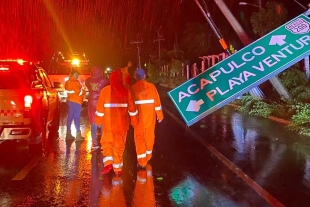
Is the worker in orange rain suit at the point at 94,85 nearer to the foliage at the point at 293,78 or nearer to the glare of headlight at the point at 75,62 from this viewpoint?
the foliage at the point at 293,78

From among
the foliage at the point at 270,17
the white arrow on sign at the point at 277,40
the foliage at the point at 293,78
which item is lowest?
the foliage at the point at 293,78

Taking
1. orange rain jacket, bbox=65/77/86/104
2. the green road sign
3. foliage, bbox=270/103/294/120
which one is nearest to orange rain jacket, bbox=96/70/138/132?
the green road sign

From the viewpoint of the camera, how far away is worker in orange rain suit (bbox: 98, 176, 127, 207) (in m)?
5.86

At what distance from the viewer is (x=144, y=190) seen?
255 inches

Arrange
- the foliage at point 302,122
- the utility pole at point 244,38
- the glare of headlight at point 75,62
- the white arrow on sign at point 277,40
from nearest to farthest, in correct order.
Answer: the white arrow on sign at point 277,40 < the foliage at point 302,122 < the utility pole at point 244,38 < the glare of headlight at point 75,62

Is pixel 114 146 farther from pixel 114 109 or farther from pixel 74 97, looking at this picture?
pixel 74 97

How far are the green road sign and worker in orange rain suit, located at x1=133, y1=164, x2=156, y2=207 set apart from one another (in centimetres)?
252

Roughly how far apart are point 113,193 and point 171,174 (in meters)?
1.44

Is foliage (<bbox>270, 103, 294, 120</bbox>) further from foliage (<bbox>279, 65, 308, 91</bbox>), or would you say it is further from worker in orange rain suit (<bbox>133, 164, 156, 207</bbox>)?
worker in orange rain suit (<bbox>133, 164, 156, 207</bbox>)

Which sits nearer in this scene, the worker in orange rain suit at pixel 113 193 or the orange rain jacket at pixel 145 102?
the worker in orange rain suit at pixel 113 193

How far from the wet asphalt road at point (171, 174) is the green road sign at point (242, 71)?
Result: 95 cm

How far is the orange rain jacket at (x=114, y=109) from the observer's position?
7250 millimetres

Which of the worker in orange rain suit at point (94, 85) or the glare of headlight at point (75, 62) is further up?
the glare of headlight at point (75, 62)

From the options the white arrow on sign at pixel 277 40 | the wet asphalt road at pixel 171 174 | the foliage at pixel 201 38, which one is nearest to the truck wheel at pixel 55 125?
the wet asphalt road at pixel 171 174
